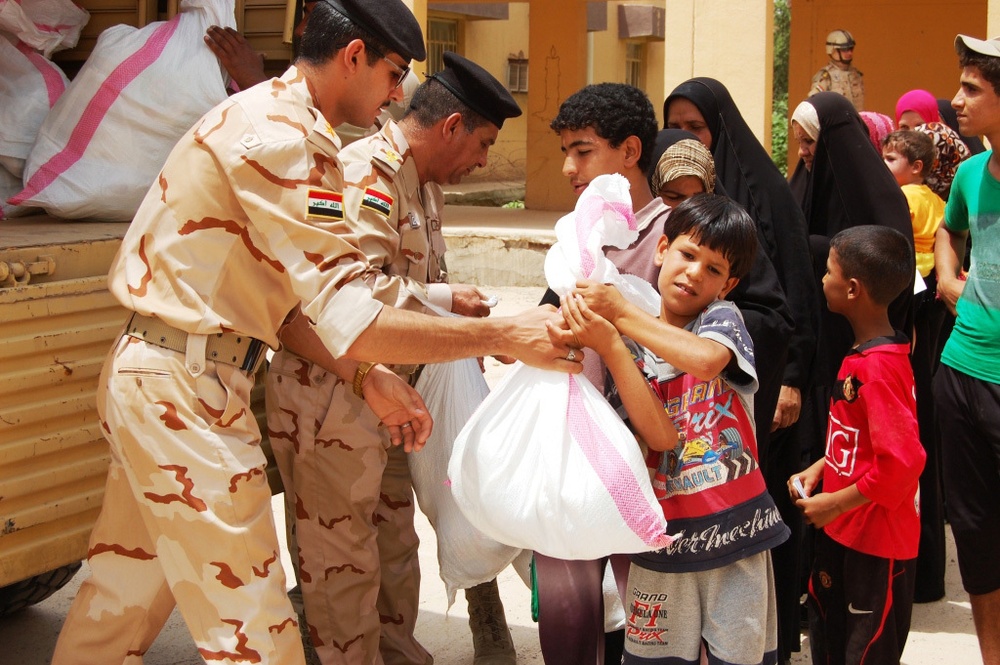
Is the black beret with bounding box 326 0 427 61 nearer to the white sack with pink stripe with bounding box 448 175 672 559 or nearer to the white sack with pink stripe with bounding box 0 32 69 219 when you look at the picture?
the white sack with pink stripe with bounding box 448 175 672 559

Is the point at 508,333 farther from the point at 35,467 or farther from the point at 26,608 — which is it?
the point at 26,608

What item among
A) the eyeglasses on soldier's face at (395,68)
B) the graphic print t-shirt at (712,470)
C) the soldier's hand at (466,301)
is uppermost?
the eyeglasses on soldier's face at (395,68)

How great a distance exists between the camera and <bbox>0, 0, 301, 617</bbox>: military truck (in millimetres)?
2693

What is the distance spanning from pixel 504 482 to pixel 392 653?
1.26m

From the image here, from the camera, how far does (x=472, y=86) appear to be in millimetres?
3217

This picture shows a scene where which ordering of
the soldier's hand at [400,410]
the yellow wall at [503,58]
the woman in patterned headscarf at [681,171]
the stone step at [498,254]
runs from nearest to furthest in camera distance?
the soldier's hand at [400,410] < the woman in patterned headscarf at [681,171] < the stone step at [498,254] < the yellow wall at [503,58]

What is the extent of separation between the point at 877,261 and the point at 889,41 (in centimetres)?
929

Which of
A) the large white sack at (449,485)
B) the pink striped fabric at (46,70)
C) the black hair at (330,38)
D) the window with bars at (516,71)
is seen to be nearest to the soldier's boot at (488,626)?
the large white sack at (449,485)

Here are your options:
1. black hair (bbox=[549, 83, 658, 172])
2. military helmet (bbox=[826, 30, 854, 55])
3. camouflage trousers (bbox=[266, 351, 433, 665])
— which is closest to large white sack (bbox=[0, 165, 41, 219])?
camouflage trousers (bbox=[266, 351, 433, 665])

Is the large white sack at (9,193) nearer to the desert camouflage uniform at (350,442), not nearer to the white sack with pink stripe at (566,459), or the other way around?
the desert camouflage uniform at (350,442)

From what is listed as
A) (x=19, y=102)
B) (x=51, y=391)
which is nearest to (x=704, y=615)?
(x=51, y=391)

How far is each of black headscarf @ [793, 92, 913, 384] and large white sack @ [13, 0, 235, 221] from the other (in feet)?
6.99

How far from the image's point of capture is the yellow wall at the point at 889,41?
37.0 feet

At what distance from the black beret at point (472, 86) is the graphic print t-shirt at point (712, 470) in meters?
0.99
